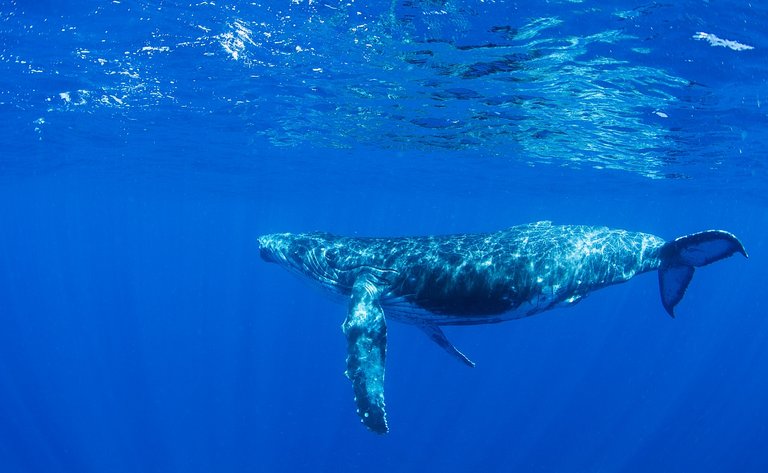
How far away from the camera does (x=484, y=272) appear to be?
791cm

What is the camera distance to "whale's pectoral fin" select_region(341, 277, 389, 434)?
20.5 feet

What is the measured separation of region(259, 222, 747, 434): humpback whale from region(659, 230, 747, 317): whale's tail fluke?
0.01m

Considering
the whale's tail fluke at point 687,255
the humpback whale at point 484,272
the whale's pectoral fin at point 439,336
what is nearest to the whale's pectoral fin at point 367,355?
the humpback whale at point 484,272

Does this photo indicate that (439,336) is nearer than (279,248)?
Yes

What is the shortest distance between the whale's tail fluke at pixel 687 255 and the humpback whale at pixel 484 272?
0.6 inches

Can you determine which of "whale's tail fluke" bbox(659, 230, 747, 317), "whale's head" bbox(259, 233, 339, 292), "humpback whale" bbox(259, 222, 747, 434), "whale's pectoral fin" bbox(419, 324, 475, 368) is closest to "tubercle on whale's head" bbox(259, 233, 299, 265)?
"whale's head" bbox(259, 233, 339, 292)

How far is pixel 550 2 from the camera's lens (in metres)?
10.5

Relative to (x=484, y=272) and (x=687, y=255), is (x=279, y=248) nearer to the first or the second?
(x=484, y=272)

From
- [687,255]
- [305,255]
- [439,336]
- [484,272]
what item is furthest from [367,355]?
[687,255]

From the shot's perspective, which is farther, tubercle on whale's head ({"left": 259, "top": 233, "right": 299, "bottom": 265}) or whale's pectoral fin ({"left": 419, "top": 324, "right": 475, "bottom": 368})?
tubercle on whale's head ({"left": 259, "top": 233, "right": 299, "bottom": 265})

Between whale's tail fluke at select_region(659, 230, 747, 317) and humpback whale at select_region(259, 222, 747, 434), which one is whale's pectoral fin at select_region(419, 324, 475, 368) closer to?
humpback whale at select_region(259, 222, 747, 434)

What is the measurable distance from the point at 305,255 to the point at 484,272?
3.65 m

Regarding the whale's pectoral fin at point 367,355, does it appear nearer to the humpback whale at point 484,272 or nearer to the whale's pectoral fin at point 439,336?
the humpback whale at point 484,272

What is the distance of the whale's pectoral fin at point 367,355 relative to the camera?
20.5 feet
